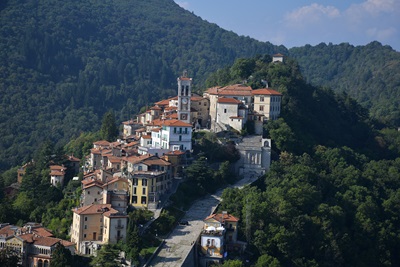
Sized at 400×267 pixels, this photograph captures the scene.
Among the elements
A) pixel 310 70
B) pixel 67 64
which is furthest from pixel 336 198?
pixel 310 70

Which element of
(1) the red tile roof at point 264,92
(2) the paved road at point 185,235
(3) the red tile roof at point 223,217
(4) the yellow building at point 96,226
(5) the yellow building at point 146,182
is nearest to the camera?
(2) the paved road at point 185,235

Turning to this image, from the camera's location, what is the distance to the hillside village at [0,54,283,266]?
4759 centimetres

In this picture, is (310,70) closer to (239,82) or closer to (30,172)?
(239,82)

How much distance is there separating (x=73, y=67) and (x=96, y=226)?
10208 centimetres

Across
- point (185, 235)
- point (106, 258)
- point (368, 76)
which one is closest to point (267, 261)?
point (185, 235)

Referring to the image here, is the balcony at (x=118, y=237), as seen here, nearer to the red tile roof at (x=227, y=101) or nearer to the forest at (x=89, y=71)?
the red tile roof at (x=227, y=101)

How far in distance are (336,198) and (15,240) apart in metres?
29.1

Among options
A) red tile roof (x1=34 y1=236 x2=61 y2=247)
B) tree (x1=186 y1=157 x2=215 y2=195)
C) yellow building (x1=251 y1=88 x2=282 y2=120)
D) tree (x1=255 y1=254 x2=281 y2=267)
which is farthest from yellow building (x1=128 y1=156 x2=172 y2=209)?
yellow building (x1=251 y1=88 x2=282 y2=120)

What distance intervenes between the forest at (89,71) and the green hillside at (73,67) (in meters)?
0.20

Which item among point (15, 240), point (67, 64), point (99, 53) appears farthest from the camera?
point (99, 53)

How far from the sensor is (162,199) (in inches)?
2067

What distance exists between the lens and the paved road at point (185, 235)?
45656 mm

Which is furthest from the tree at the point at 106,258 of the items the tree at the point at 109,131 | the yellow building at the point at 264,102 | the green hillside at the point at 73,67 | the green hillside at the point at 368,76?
the green hillside at the point at 368,76

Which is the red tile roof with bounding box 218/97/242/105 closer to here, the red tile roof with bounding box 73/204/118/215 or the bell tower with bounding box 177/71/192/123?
the bell tower with bounding box 177/71/192/123
